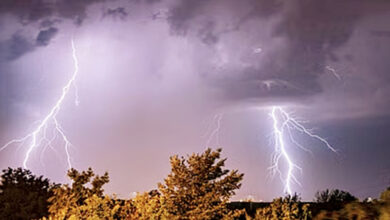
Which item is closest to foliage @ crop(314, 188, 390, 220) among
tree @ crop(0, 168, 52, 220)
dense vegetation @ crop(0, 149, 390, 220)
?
dense vegetation @ crop(0, 149, 390, 220)

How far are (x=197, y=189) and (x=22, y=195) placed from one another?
24.4 feet

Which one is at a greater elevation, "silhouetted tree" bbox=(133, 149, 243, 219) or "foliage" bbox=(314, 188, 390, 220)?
"silhouetted tree" bbox=(133, 149, 243, 219)

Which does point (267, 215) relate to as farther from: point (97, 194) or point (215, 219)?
point (97, 194)

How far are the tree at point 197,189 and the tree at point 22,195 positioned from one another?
592 cm

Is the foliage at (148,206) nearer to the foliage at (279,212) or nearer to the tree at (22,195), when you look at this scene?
the foliage at (279,212)

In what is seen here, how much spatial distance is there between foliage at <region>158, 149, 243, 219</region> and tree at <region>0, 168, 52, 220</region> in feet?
19.5

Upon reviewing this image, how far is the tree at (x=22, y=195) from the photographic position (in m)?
16.5

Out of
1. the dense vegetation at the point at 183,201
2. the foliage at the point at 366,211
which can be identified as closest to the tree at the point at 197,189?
the dense vegetation at the point at 183,201

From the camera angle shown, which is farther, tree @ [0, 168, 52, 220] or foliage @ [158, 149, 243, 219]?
tree @ [0, 168, 52, 220]

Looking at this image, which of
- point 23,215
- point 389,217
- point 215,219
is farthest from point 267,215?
point 23,215

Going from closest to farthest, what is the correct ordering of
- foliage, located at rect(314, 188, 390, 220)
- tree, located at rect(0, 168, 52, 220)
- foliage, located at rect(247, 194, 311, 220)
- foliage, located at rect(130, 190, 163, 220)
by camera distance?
foliage, located at rect(314, 188, 390, 220) < foliage, located at rect(247, 194, 311, 220) < foliage, located at rect(130, 190, 163, 220) < tree, located at rect(0, 168, 52, 220)

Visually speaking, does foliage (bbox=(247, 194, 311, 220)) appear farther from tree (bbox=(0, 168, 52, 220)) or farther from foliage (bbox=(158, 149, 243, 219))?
tree (bbox=(0, 168, 52, 220))

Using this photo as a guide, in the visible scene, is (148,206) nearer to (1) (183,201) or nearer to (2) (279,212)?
(1) (183,201)

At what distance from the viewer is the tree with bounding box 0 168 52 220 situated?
1653cm
